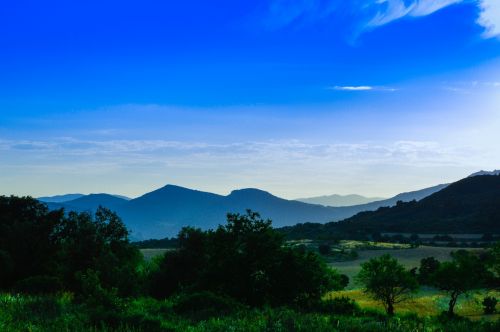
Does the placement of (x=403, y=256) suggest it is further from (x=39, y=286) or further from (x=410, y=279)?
(x=39, y=286)

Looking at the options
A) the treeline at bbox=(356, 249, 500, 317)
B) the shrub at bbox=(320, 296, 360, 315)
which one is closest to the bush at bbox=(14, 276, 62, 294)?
the shrub at bbox=(320, 296, 360, 315)

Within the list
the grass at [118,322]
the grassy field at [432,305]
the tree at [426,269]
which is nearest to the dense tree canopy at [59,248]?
the grass at [118,322]

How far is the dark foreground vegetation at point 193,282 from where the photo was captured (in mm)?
16641

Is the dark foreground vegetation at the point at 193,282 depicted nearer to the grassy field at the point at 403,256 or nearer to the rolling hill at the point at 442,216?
the grassy field at the point at 403,256

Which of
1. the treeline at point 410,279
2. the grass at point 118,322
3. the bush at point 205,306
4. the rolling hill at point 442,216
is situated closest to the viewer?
the grass at point 118,322

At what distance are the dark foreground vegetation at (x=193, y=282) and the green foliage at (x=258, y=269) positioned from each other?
0.22 feet

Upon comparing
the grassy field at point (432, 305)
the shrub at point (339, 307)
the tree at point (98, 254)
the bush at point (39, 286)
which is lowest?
the grassy field at point (432, 305)

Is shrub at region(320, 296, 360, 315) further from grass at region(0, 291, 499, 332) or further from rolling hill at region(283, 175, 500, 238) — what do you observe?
rolling hill at region(283, 175, 500, 238)

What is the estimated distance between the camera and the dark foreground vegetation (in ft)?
A: 54.6

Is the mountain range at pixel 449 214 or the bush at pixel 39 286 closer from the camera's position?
the bush at pixel 39 286

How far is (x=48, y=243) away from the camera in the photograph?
4775 cm

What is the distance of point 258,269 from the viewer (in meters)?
31.1

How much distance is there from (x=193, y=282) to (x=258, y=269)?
9.05 m

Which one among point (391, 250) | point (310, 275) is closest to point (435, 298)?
point (310, 275)
